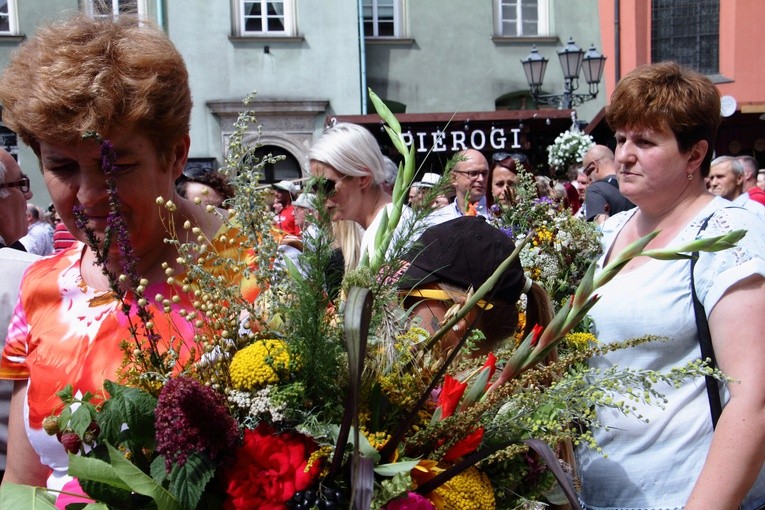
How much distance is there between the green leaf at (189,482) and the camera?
110cm

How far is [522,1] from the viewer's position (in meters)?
18.2

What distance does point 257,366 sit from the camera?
3.79ft

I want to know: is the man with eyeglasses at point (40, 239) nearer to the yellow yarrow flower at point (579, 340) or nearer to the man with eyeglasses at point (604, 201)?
the man with eyeglasses at point (604, 201)

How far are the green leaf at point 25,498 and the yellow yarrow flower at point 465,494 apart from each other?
53cm

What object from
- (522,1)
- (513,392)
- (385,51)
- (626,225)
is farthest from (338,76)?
(513,392)

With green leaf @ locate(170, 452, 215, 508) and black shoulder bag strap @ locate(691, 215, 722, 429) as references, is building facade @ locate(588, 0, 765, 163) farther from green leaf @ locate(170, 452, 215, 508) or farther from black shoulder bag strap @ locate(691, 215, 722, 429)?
green leaf @ locate(170, 452, 215, 508)

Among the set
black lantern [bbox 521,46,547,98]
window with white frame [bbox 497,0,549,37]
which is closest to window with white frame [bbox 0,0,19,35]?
window with white frame [bbox 497,0,549,37]

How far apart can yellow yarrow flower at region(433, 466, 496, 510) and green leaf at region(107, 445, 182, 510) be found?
0.35m

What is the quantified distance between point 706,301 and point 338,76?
1508 centimetres

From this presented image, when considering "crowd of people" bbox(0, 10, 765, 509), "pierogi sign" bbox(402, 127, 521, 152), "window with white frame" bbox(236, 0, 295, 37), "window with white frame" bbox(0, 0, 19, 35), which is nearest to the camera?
"crowd of people" bbox(0, 10, 765, 509)

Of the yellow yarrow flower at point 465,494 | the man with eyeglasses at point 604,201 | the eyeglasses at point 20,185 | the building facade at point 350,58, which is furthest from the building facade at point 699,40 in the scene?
the yellow yarrow flower at point 465,494

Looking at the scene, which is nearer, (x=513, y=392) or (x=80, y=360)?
(x=513, y=392)

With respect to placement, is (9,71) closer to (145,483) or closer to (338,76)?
(145,483)

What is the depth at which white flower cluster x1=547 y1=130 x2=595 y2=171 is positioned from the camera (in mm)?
9922
